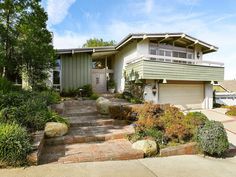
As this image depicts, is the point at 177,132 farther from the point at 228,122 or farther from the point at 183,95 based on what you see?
the point at 183,95

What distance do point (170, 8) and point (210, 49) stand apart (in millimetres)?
8625

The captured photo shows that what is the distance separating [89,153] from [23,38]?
901 centimetres

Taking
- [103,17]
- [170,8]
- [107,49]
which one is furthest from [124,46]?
[170,8]

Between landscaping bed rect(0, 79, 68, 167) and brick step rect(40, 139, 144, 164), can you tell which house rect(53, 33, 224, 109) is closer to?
landscaping bed rect(0, 79, 68, 167)

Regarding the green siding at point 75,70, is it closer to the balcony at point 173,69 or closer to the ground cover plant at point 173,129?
the balcony at point 173,69

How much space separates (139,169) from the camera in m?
5.70

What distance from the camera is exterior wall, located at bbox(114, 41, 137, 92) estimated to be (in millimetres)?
17214

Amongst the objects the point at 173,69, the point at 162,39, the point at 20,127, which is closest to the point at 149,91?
the point at 173,69

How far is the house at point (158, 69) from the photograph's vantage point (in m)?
15.5

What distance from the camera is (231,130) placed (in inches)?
462

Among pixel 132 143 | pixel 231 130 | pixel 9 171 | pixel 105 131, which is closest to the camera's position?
pixel 9 171

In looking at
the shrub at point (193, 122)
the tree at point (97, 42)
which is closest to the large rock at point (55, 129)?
the shrub at point (193, 122)

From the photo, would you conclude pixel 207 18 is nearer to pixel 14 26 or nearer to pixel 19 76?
pixel 14 26

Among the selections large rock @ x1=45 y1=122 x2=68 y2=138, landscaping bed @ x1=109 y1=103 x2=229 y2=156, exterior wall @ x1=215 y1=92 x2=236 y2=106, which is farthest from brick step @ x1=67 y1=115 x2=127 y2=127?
exterior wall @ x1=215 y1=92 x2=236 y2=106
